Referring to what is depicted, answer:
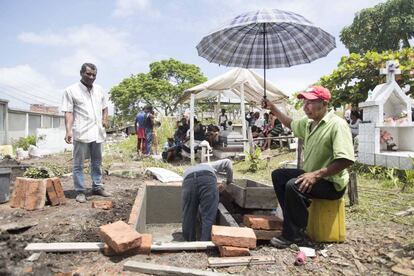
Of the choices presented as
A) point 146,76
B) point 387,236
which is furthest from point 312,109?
point 146,76

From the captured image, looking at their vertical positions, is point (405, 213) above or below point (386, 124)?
below

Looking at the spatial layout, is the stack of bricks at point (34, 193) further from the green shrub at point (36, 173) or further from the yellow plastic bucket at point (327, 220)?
the yellow plastic bucket at point (327, 220)

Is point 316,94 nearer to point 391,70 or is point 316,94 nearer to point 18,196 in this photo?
point 18,196

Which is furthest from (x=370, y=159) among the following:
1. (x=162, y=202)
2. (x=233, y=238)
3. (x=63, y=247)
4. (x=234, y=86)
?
(x=63, y=247)

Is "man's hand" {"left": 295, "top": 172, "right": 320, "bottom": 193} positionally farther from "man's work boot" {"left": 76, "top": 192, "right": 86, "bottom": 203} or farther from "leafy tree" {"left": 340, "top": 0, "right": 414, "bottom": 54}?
"leafy tree" {"left": 340, "top": 0, "right": 414, "bottom": 54}

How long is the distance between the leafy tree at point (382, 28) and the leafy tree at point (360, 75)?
53.9 ft

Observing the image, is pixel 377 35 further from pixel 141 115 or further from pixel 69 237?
pixel 69 237

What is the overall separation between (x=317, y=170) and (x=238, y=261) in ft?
3.68

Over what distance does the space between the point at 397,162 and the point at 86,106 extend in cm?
614

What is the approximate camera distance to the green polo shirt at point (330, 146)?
3033 mm

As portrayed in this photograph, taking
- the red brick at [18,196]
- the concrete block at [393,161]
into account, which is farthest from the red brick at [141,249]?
the concrete block at [393,161]

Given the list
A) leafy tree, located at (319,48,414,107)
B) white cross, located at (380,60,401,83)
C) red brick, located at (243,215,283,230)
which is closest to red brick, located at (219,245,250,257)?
red brick, located at (243,215,283,230)

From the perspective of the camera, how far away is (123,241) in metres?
Result: 2.91

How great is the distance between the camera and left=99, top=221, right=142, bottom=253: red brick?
2.90 m
